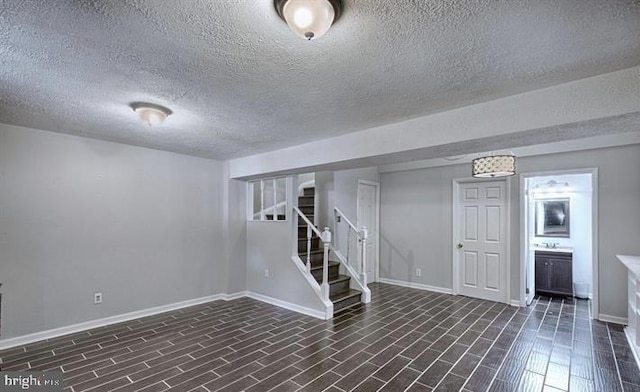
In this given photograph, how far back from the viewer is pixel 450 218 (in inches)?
215

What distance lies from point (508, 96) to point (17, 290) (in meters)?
5.02

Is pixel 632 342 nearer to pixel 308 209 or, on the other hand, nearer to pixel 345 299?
pixel 345 299

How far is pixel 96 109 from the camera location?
2713 millimetres

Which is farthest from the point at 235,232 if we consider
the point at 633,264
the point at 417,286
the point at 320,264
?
the point at 633,264

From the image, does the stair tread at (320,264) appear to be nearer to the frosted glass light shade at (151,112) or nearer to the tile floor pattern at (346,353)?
the tile floor pattern at (346,353)

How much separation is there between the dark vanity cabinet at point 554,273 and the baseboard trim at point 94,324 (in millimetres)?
5528

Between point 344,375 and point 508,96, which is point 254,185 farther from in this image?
point 508,96

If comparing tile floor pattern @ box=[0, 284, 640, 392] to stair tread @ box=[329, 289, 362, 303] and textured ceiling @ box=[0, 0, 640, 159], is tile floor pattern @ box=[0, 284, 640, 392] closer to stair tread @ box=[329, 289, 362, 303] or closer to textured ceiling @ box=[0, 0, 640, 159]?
stair tread @ box=[329, 289, 362, 303]

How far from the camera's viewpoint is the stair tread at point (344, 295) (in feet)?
14.8

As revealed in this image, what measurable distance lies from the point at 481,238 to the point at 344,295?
2508 mm

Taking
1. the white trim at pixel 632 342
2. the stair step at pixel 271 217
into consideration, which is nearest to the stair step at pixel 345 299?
the stair step at pixel 271 217

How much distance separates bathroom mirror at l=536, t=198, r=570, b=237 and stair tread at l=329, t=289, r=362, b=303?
3835 mm

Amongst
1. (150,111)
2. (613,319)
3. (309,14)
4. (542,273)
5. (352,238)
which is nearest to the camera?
(309,14)

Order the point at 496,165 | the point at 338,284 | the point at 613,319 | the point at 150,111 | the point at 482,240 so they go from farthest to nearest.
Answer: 1. the point at 482,240
2. the point at 338,284
3. the point at 613,319
4. the point at 496,165
5. the point at 150,111
